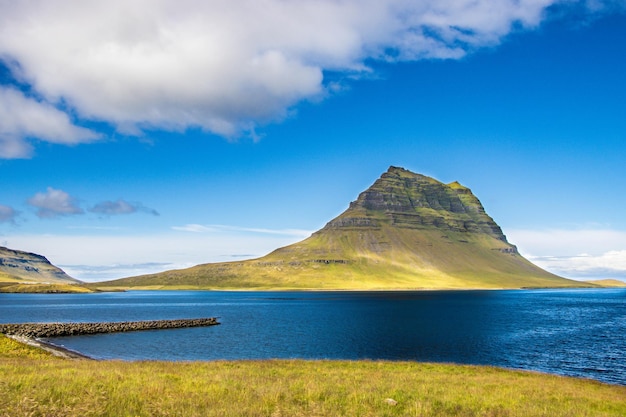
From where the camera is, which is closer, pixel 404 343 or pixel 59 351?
pixel 59 351

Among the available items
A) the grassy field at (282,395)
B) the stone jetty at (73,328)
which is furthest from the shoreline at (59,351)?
the grassy field at (282,395)

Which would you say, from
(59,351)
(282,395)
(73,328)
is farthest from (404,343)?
(73,328)

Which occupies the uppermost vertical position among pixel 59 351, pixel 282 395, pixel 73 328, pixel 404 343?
pixel 282 395

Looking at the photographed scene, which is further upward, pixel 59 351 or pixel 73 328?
pixel 59 351

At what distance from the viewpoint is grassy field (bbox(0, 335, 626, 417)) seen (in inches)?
801

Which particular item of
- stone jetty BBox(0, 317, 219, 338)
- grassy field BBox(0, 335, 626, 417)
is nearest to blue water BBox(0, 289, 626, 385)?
stone jetty BBox(0, 317, 219, 338)

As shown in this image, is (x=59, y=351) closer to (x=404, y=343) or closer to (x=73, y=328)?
(x=73, y=328)

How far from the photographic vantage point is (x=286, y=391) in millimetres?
25359

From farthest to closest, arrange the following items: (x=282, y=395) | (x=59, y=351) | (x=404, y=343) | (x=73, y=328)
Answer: (x=73, y=328) < (x=404, y=343) < (x=59, y=351) < (x=282, y=395)

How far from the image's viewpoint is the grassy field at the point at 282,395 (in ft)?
66.8

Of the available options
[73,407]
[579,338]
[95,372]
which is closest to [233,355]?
[95,372]

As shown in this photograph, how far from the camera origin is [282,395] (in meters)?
24.2

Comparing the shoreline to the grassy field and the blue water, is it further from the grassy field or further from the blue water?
the grassy field

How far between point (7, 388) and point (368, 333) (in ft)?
242
